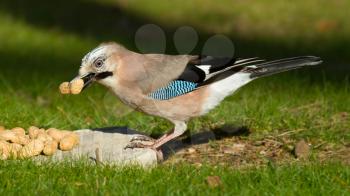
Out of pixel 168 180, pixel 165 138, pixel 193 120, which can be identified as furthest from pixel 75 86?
pixel 193 120

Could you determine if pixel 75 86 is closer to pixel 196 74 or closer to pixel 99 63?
pixel 99 63

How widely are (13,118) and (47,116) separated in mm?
346

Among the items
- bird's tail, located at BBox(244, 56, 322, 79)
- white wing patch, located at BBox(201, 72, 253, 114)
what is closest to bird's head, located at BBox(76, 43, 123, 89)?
white wing patch, located at BBox(201, 72, 253, 114)

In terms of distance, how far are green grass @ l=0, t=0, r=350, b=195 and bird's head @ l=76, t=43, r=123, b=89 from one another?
0.74 meters

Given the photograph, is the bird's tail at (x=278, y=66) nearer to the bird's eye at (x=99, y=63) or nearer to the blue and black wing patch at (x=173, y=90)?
the blue and black wing patch at (x=173, y=90)

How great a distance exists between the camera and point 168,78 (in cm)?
673

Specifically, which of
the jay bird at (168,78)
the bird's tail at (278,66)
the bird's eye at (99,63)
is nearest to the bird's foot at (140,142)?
the jay bird at (168,78)

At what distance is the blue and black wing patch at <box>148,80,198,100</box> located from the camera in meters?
6.64

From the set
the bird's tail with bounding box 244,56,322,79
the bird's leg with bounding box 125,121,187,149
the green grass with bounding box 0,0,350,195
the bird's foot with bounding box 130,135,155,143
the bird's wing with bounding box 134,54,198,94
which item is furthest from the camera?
the bird's tail with bounding box 244,56,322,79

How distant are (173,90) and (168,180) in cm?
104

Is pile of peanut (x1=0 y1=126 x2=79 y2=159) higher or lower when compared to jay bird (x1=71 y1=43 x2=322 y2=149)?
lower

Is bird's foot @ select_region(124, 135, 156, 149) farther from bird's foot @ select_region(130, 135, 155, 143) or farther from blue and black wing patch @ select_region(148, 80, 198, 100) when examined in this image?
blue and black wing patch @ select_region(148, 80, 198, 100)

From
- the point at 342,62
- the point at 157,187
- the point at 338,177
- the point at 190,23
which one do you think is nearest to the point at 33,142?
the point at 157,187

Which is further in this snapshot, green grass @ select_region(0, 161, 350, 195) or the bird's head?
the bird's head
